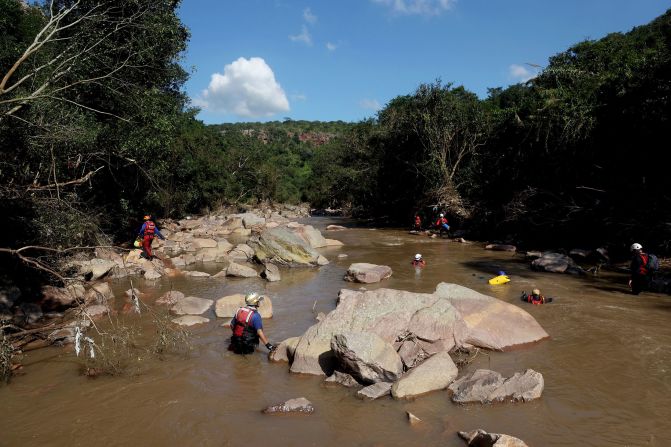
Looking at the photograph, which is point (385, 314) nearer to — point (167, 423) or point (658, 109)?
point (167, 423)

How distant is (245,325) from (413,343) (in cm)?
304

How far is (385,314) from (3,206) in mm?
8188

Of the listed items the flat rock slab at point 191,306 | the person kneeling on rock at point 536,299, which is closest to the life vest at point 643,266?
the person kneeling on rock at point 536,299

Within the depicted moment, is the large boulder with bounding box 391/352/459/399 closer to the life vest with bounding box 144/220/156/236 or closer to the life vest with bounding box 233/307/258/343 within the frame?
the life vest with bounding box 233/307/258/343

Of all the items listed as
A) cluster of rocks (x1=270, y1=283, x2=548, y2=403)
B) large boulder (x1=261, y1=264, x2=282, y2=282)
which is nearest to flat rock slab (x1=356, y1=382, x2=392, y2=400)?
cluster of rocks (x1=270, y1=283, x2=548, y2=403)

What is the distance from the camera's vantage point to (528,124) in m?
22.8

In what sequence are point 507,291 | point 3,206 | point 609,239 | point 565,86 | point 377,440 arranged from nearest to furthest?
point 377,440 → point 3,206 → point 507,291 → point 609,239 → point 565,86

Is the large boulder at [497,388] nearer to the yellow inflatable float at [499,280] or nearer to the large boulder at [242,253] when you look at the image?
the yellow inflatable float at [499,280]

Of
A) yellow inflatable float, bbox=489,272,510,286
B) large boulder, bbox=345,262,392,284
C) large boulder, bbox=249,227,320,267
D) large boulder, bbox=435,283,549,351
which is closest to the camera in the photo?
large boulder, bbox=435,283,549,351

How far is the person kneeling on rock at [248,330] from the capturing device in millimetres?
8883

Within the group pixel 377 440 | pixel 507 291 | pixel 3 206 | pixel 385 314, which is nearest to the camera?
pixel 377 440

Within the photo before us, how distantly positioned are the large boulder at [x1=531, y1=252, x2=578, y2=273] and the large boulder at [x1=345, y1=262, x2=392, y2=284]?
537 centimetres

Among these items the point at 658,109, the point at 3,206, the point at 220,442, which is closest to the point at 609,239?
the point at 658,109

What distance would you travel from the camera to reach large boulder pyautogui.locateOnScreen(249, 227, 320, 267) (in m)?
18.1
